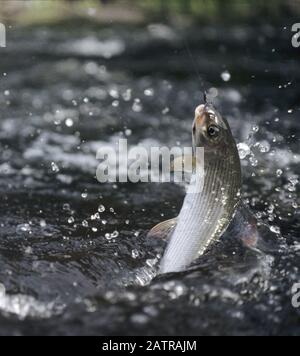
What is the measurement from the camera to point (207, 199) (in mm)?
4629

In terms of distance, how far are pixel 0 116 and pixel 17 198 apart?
3.06 m

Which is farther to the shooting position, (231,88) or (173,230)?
(231,88)

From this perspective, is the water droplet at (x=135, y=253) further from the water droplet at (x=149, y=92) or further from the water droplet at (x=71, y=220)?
the water droplet at (x=149, y=92)

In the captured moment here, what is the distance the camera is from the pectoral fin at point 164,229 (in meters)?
4.64

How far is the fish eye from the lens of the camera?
15.3 ft

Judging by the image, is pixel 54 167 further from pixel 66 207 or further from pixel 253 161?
pixel 253 161

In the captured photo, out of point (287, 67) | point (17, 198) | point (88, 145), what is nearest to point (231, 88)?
point (287, 67)

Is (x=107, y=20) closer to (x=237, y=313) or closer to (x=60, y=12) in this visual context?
(x=60, y=12)

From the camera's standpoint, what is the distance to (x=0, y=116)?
9.38 meters

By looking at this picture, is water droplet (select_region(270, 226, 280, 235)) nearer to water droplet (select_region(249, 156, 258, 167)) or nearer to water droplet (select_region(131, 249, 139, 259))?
water droplet (select_region(131, 249, 139, 259))

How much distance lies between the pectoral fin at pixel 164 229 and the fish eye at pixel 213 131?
2.11 ft

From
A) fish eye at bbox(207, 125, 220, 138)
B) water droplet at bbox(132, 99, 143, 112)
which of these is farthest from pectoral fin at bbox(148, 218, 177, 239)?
water droplet at bbox(132, 99, 143, 112)

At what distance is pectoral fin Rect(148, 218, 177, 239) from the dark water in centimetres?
31

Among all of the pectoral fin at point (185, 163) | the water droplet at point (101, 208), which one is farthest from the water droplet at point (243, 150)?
the pectoral fin at point (185, 163)
